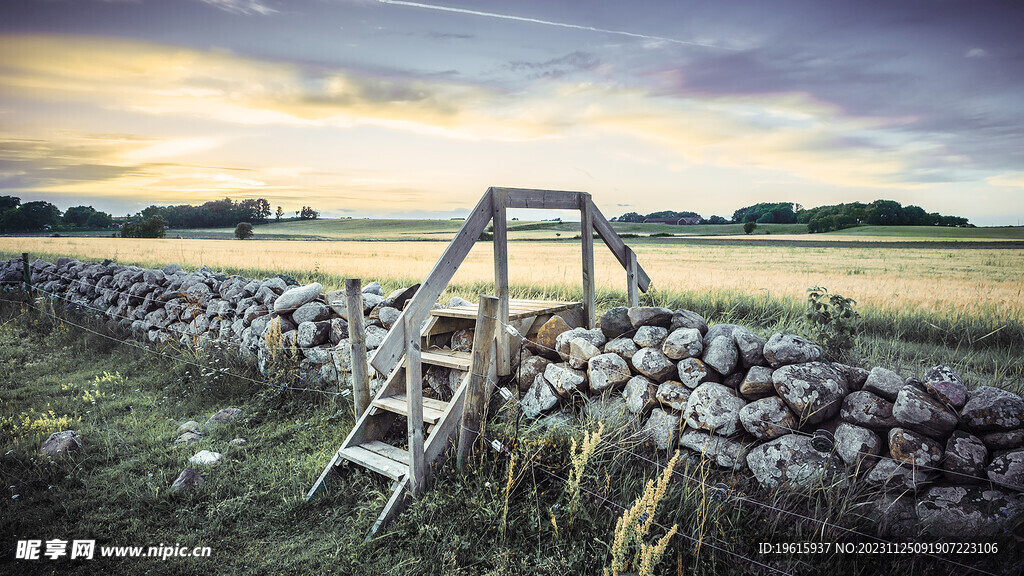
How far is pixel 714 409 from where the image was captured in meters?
3.96

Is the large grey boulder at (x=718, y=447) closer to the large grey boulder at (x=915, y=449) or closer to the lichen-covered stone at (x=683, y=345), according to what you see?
the lichen-covered stone at (x=683, y=345)

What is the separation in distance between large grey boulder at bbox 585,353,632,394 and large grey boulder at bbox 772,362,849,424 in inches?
48.3

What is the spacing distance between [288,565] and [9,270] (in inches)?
612

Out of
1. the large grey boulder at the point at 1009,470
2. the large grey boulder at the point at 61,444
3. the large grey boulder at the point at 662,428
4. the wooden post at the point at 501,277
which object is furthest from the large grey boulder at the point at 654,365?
the large grey boulder at the point at 61,444

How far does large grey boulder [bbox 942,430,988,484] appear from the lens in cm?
315

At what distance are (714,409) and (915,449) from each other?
1.23 metres

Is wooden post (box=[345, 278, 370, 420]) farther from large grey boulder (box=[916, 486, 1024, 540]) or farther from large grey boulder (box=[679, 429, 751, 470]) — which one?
large grey boulder (box=[916, 486, 1024, 540])

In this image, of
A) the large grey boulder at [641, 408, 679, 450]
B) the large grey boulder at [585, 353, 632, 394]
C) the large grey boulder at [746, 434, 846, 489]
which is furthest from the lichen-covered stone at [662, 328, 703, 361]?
the large grey boulder at [746, 434, 846, 489]

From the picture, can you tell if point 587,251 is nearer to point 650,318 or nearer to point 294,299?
point 650,318

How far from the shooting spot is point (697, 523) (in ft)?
11.0

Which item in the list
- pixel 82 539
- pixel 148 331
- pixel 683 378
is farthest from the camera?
pixel 148 331

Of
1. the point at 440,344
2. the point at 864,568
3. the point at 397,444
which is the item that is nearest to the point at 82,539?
the point at 397,444

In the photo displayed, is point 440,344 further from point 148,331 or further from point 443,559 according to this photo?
point 148,331

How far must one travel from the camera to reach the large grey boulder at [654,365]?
4.38 m
